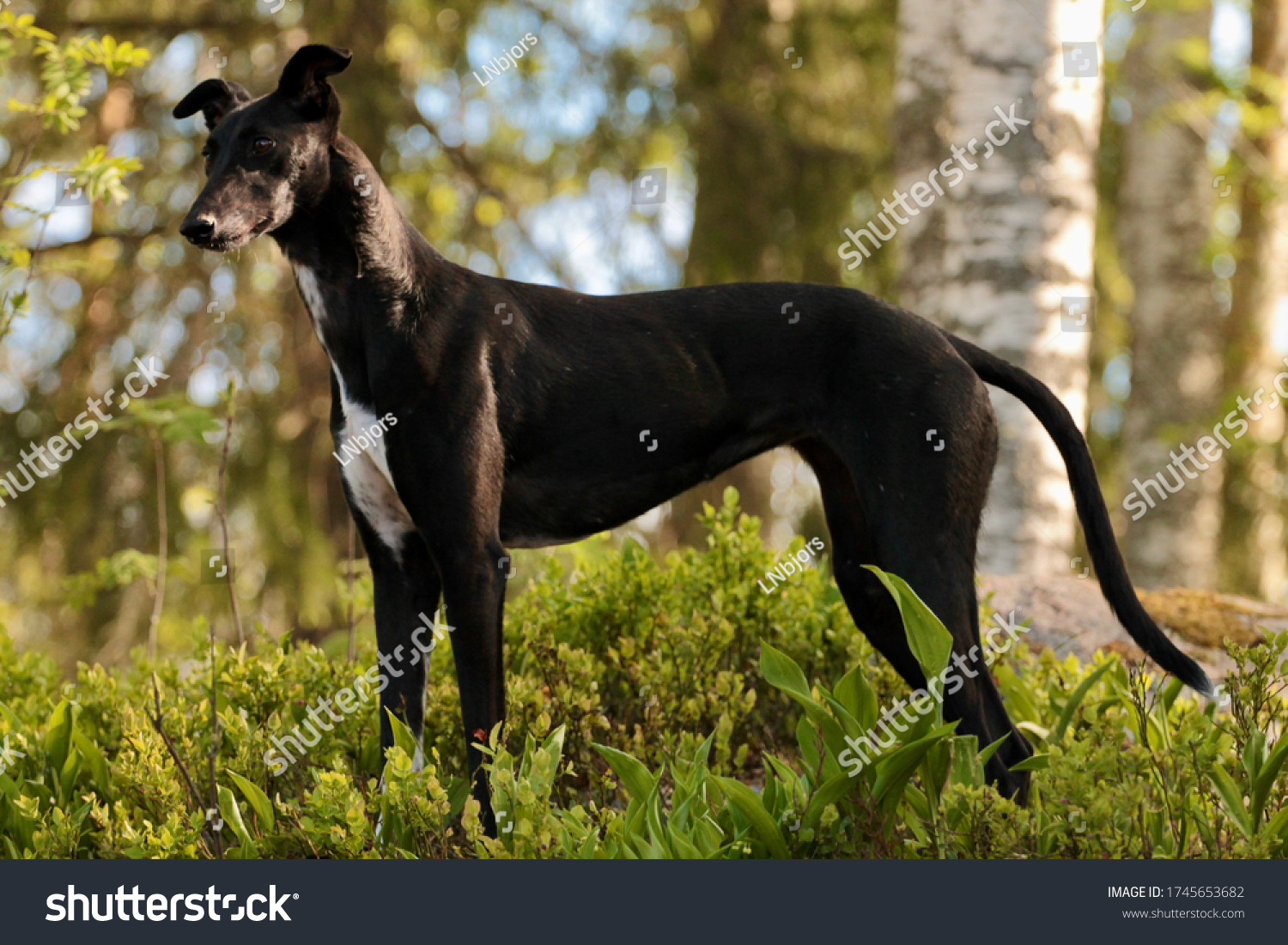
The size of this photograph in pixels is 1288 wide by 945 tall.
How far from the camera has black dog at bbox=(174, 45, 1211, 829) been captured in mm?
3285

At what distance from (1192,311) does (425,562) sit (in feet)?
29.4

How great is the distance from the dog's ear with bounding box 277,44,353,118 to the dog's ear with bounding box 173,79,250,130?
40 centimetres

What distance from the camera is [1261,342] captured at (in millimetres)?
11117

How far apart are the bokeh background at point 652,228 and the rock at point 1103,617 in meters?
0.36

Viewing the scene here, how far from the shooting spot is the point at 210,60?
26.6 feet

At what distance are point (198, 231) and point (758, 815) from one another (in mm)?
2179

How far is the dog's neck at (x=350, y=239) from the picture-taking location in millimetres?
3406

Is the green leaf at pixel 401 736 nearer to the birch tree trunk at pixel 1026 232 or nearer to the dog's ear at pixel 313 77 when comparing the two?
the dog's ear at pixel 313 77

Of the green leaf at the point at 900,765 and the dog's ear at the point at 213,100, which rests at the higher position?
the dog's ear at the point at 213,100

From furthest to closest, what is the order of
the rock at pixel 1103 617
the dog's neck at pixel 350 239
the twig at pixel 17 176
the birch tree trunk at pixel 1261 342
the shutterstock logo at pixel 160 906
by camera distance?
the birch tree trunk at pixel 1261 342 → the rock at pixel 1103 617 → the twig at pixel 17 176 → the dog's neck at pixel 350 239 → the shutterstock logo at pixel 160 906

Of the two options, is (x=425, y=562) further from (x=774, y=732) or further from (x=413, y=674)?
(x=774, y=732)
